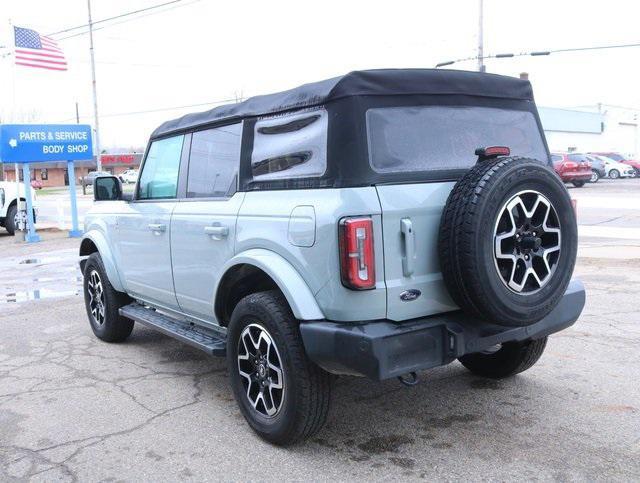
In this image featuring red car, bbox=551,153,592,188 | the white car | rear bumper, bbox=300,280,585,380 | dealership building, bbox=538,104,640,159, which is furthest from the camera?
dealership building, bbox=538,104,640,159

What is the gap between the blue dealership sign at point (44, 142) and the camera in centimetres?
1573

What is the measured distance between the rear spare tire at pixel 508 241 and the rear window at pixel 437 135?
0.32m

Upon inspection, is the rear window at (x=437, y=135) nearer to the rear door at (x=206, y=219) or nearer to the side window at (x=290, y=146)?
the side window at (x=290, y=146)

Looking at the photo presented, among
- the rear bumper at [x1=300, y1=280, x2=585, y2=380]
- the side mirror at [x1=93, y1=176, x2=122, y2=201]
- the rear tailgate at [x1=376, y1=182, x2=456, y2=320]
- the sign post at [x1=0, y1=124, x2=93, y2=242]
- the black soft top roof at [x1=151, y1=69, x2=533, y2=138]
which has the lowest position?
the rear bumper at [x1=300, y1=280, x2=585, y2=380]

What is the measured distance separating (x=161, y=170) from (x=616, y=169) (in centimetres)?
3752

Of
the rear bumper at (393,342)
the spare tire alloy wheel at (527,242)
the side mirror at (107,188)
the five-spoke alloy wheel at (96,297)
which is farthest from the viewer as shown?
the five-spoke alloy wheel at (96,297)

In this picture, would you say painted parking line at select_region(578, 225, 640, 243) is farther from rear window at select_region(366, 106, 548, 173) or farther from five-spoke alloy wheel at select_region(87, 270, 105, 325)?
five-spoke alloy wheel at select_region(87, 270, 105, 325)

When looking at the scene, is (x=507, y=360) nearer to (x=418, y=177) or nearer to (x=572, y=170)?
(x=418, y=177)

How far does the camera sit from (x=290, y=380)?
134 inches

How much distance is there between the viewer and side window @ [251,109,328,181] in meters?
3.48

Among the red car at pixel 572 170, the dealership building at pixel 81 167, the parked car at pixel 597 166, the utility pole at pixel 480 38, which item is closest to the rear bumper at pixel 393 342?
the red car at pixel 572 170

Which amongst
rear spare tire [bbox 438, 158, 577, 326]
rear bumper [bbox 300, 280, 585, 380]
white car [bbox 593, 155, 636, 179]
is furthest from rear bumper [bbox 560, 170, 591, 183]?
rear bumper [bbox 300, 280, 585, 380]

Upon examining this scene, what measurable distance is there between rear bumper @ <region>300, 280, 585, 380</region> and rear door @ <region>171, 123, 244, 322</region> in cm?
104

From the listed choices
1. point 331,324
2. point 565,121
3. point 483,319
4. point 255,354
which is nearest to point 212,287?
point 255,354
